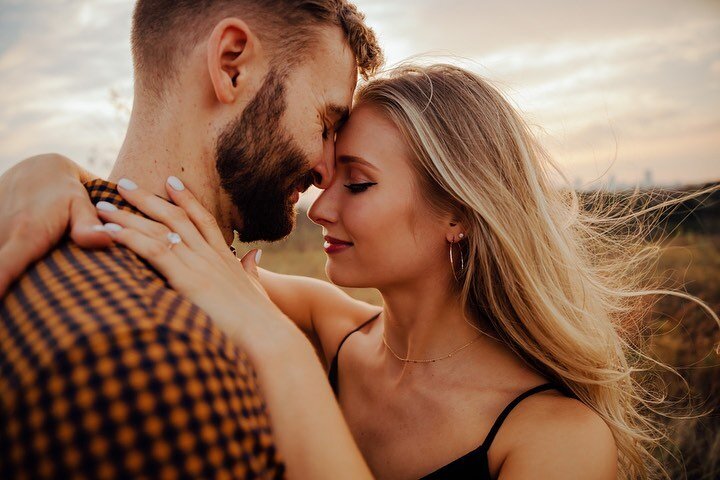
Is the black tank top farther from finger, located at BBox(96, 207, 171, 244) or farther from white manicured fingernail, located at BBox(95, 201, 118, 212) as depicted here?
white manicured fingernail, located at BBox(95, 201, 118, 212)

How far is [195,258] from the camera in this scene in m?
1.68

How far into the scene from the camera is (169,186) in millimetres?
1913

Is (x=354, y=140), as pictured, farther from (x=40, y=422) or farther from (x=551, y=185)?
(x=40, y=422)

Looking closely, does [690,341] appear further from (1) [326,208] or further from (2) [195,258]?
(2) [195,258]

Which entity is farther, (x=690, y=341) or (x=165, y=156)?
(x=690, y=341)

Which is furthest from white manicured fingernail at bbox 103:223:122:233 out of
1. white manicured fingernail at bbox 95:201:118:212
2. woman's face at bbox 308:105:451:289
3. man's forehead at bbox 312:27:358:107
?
woman's face at bbox 308:105:451:289

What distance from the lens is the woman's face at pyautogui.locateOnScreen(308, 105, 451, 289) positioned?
263 cm

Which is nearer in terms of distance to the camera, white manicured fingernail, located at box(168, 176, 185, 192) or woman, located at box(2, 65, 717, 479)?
white manicured fingernail, located at box(168, 176, 185, 192)

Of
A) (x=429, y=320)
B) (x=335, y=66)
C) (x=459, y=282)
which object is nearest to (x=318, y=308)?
(x=429, y=320)

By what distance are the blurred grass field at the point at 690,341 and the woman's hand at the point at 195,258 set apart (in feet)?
7.79

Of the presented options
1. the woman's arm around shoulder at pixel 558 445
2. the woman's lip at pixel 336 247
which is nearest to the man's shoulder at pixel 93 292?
the woman's lip at pixel 336 247

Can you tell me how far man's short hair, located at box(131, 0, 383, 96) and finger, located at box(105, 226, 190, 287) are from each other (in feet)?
2.44

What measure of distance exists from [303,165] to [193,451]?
150cm

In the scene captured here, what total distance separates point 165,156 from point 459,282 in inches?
66.8
